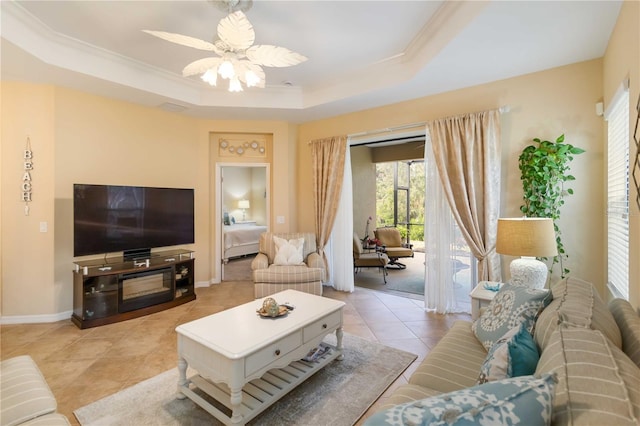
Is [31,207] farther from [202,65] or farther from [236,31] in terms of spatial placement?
[236,31]

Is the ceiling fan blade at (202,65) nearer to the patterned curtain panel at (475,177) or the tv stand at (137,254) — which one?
the tv stand at (137,254)

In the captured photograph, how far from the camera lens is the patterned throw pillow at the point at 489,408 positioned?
0.75 meters

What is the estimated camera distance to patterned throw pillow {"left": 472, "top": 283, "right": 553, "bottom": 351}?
1.71 metres

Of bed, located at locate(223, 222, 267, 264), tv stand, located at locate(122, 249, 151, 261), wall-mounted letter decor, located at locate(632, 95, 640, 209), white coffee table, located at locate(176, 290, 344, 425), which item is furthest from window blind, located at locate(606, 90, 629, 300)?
bed, located at locate(223, 222, 267, 264)

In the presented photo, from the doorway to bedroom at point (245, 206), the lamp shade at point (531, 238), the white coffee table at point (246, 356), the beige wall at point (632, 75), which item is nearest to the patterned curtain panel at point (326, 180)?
the white coffee table at point (246, 356)

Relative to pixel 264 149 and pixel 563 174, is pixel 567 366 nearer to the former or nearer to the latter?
pixel 563 174

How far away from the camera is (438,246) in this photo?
3.85m

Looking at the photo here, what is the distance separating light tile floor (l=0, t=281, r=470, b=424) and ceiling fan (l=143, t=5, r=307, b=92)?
8.55 feet

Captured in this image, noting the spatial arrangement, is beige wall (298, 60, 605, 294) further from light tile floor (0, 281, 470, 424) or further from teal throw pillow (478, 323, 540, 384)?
teal throw pillow (478, 323, 540, 384)

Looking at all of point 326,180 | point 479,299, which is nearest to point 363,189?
point 326,180

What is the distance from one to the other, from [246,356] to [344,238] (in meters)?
3.26

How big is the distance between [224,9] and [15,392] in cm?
284

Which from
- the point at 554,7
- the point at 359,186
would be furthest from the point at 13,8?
the point at 359,186

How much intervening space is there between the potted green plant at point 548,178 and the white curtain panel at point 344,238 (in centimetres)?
243
